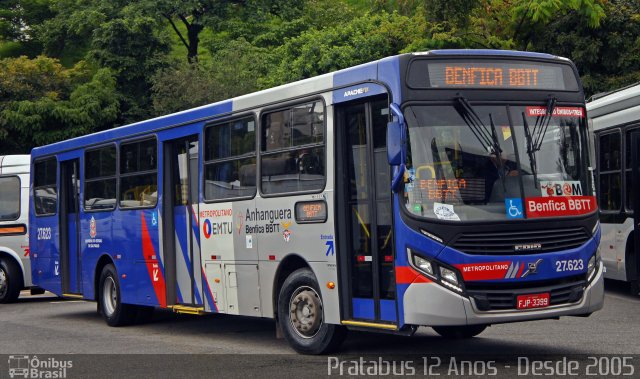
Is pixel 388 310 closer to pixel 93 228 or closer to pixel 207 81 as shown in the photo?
pixel 93 228

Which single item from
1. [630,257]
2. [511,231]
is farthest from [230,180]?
[630,257]

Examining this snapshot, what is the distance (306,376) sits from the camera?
383 inches

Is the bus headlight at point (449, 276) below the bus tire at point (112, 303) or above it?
above

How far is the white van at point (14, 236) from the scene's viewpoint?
21.7 metres

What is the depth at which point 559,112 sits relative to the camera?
10.4m

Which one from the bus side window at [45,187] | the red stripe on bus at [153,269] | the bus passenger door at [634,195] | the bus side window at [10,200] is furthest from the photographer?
the bus side window at [10,200]

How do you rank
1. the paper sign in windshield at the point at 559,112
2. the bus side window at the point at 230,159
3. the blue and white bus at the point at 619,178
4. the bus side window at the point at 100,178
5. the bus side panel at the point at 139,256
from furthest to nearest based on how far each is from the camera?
the blue and white bus at the point at 619,178
the bus side window at the point at 100,178
the bus side panel at the point at 139,256
the bus side window at the point at 230,159
the paper sign in windshield at the point at 559,112

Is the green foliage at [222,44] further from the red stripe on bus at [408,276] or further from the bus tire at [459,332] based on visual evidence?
the red stripe on bus at [408,276]

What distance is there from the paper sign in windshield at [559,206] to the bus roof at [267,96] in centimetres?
153

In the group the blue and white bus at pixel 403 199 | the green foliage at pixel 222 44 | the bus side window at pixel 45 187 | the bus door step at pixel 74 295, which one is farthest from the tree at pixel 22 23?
the blue and white bus at pixel 403 199

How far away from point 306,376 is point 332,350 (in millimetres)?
1454

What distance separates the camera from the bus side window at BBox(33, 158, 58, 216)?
18.4 m

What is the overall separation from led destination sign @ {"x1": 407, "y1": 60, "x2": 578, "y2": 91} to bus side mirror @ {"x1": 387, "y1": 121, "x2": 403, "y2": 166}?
1.83 feet

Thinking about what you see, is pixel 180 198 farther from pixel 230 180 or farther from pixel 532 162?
pixel 532 162
